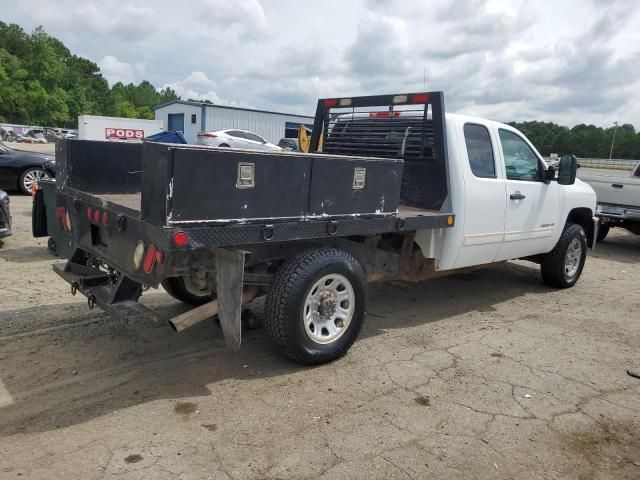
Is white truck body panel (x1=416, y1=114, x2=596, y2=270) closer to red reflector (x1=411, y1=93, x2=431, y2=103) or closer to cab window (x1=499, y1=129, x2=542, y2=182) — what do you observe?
cab window (x1=499, y1=129, x2=542, y2=182)

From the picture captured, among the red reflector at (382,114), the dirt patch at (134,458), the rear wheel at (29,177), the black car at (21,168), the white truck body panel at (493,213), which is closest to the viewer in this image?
the dirt patch at (134,458)

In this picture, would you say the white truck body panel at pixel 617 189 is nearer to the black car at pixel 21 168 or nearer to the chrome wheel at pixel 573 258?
the chrome wheel at pixel 573 258

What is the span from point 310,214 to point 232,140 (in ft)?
67.7

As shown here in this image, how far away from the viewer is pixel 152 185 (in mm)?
3334

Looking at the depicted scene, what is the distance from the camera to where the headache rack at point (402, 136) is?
5238 millimetres

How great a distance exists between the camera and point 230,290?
371 cm

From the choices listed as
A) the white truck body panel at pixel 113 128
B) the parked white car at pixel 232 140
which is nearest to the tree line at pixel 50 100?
the parked white car at pixel 232 140

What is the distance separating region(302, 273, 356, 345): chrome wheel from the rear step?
44.7 inches

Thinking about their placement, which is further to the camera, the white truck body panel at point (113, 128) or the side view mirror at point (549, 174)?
the white truck body panel at point (113, 128)

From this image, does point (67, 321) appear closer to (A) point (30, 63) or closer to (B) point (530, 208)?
(B) point (530, 208)

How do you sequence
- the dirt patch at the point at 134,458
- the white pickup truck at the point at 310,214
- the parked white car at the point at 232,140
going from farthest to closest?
the parked white car at the point at 232,140 → the white pickup truck at the point at 310,214 → the dirt patch at the point at 134,458

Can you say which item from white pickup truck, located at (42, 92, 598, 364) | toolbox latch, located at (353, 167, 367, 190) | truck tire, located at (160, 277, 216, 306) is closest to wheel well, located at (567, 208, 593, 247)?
white pickup truck, located at (42, 92, 598, 364)

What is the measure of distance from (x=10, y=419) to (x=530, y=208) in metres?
5.24

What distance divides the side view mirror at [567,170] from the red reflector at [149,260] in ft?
15.3
